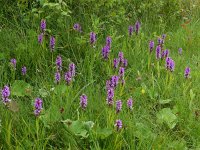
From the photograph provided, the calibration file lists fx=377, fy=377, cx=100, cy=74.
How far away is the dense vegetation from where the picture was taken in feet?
7.50

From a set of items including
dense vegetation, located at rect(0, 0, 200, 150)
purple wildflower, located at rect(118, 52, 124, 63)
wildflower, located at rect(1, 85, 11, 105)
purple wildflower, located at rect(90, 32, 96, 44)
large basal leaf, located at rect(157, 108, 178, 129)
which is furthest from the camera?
purple wildflower, located at rect(90, 32, 96, 44)

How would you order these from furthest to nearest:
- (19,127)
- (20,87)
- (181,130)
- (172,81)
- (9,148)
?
(172,81) → (20,87) → (181,130) → (19,127) → (9,148)

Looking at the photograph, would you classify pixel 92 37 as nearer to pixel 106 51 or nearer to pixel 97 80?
pixel 106 51

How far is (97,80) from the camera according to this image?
10.6 ft

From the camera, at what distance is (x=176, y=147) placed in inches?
92.5

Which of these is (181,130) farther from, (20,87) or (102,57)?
(20,87)

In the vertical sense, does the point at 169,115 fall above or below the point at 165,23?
below

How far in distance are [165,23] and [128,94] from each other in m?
2.03

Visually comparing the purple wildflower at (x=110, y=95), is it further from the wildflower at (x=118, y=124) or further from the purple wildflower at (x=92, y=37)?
the purple wildflower at (x=92, y=37)

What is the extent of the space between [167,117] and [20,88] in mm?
1111

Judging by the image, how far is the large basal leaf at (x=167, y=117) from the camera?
8.60 feet

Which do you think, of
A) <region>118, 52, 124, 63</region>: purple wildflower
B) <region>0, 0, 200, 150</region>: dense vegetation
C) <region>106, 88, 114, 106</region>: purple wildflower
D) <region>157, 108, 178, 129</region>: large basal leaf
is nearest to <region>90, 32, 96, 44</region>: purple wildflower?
→ <region>0, 0, 200, 150</region>: dense vegetation

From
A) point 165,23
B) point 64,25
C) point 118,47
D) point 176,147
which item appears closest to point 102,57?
point 118,47

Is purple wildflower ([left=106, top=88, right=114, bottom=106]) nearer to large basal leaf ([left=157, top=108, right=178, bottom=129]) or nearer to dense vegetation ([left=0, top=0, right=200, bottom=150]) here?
dense vegetation ([left=0, top=0, right=200, bottom=150])
